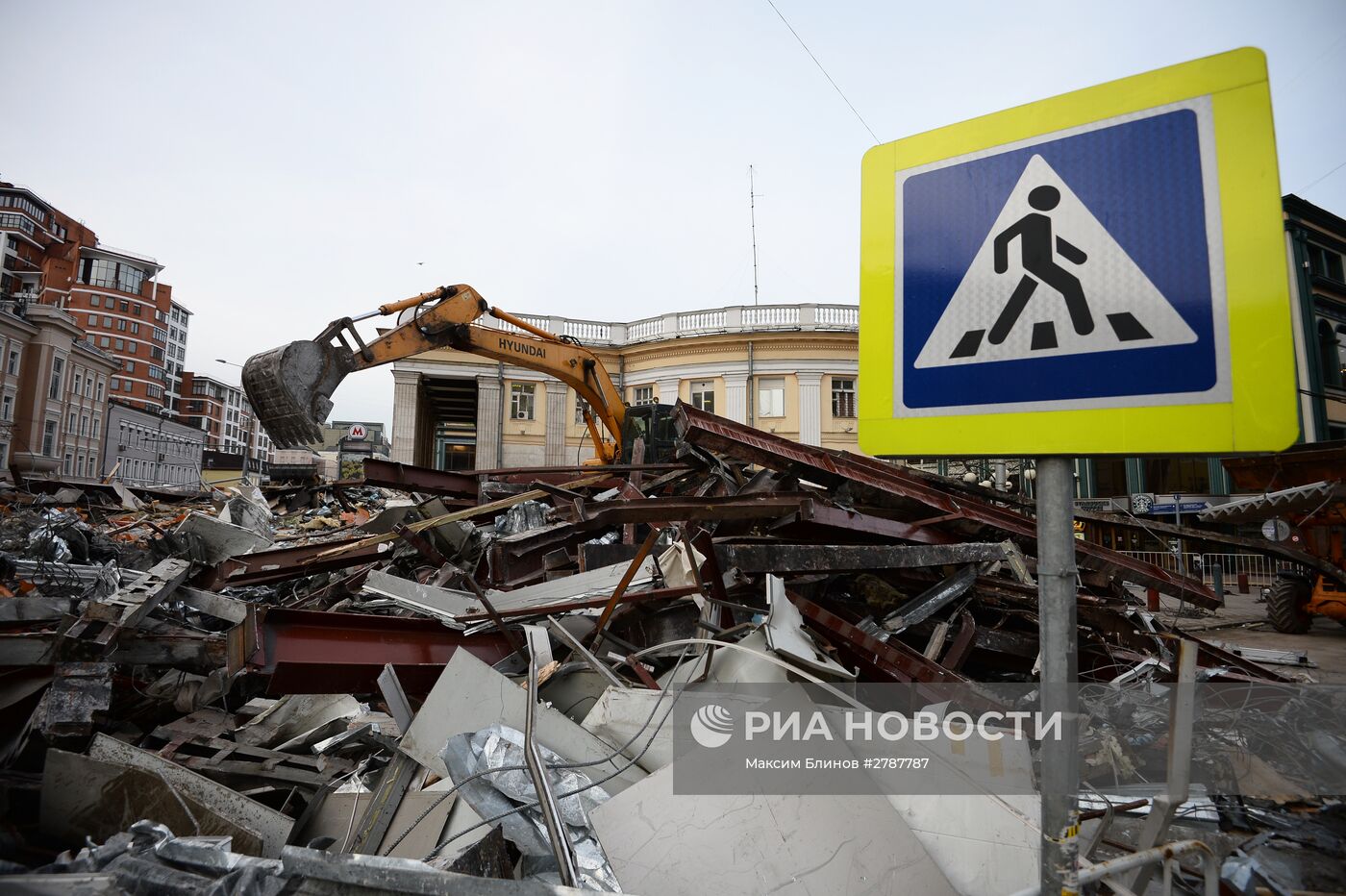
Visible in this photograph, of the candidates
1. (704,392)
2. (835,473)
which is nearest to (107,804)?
(835,473)

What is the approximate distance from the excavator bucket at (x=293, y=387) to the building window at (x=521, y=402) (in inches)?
782

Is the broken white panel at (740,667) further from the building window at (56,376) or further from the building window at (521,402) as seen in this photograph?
the building window at (56,376)

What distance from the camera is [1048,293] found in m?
1.23

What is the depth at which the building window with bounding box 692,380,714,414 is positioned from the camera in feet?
84.9

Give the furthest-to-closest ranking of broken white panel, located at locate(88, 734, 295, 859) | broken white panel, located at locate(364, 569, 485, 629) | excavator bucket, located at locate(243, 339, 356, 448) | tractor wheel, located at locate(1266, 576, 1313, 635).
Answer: tractor wheel, located at locate(1266, 576, 1313, 635) < excavator bucket, located at locate(243, 339, 356, 448) < broken white panel, located at locate(364, 569, 485, 629) < broken white panel, located at locate(88, 734, 295, 859)

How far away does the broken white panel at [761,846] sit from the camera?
1909 millimetres

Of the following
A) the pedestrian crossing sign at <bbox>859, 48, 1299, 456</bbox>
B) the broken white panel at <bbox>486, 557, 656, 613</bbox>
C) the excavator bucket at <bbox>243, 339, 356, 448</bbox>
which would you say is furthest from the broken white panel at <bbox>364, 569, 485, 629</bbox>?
the pedestrian crossing sign at <bbox>859, 48, 1299, 456</bbox>

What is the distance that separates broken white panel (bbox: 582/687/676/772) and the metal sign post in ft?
5.13

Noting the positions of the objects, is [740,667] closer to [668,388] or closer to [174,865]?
[174,865]

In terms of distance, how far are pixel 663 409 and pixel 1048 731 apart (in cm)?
1015

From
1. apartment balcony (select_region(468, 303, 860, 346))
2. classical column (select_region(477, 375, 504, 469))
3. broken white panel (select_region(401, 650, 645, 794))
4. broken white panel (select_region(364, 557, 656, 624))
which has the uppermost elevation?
apartment balcony (select_region(468, 303, 860, 346))

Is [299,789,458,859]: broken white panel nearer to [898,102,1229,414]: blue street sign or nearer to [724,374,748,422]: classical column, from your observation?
[898,102,1229,414]: blue street sign

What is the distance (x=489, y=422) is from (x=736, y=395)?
10475 mm

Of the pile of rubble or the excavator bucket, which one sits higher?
the excavator bucket
